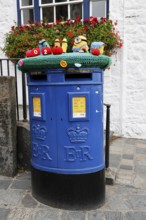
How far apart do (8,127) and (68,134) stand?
51.7 inches

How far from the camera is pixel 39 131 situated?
9.70 ft

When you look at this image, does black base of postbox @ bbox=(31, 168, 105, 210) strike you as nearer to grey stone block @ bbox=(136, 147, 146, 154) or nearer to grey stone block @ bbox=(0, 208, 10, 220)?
grey stone block @ bbox=(0, 208, 10, 220)

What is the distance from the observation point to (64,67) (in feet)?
8.79

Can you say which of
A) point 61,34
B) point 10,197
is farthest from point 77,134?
point 61,34

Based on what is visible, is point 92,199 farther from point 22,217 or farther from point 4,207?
point 4,207

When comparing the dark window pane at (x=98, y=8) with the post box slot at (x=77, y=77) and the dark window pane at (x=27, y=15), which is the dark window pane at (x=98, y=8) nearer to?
the dark window pane at (x=27, y=15)

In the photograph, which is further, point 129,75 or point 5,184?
point 129,75

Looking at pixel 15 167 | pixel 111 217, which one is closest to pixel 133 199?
pixel 111 217

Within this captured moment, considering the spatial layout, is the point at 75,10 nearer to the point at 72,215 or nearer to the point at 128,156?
the point at 128,156

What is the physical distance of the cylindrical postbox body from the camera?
2758mm

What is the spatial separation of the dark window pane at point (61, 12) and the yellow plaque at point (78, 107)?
391 centimetres

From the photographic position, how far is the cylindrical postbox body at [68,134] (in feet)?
9.05

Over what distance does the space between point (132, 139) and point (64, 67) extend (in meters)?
3.64

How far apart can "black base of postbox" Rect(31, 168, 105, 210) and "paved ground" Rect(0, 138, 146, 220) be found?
0.24ft
